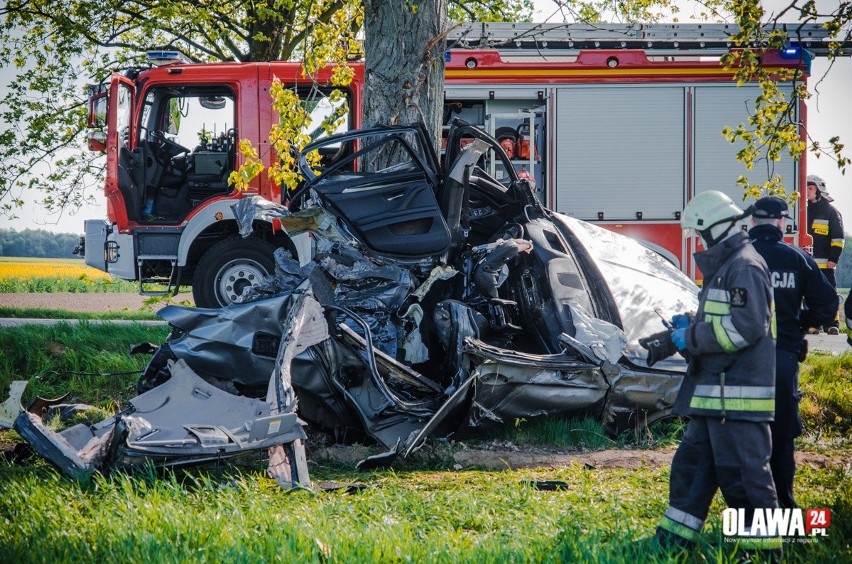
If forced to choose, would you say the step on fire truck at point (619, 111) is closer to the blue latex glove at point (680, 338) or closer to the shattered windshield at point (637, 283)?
the shattered windshield at point (637, 283)

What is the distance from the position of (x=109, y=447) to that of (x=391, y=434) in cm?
158

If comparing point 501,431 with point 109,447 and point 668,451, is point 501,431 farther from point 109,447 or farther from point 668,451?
point 109,447

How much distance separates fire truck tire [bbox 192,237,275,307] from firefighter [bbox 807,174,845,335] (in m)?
6.76

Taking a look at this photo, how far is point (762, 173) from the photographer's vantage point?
11.1 metres

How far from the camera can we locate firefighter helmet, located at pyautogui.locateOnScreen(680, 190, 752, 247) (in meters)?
3.30

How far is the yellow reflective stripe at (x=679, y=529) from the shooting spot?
10.3 ft

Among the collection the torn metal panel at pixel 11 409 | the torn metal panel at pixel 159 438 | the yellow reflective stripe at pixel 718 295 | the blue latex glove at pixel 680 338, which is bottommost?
the torn metal panel at pixel 159 438

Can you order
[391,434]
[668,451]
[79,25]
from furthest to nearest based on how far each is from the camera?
[79,25], [668,451], [391,434]

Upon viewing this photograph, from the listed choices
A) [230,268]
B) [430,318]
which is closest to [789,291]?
[430,318]

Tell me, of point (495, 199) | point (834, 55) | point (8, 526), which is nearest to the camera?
point (8, 526)

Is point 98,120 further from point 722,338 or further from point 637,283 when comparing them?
point 722,338

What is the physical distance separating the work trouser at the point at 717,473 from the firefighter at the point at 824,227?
790 cm

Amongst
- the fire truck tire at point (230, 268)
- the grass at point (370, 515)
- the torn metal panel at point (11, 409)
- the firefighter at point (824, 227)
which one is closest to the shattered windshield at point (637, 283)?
the grass at point (370, 515)

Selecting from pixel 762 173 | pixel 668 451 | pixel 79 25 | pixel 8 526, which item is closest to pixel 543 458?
pixel 668 451
